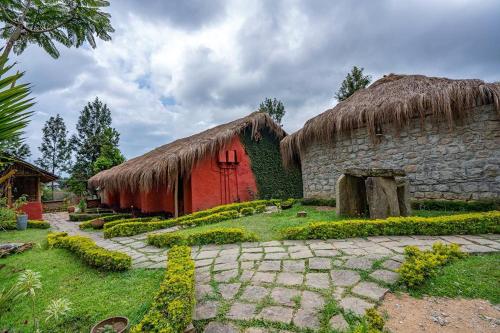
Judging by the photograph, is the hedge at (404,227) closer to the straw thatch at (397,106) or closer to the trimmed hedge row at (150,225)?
the straw thatch at (397,106)

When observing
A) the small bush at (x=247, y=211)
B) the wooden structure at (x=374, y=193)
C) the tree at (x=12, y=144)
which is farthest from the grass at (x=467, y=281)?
the small bush at (x=247, y=211)

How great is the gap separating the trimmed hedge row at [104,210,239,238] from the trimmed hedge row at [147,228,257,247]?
7.23 feet

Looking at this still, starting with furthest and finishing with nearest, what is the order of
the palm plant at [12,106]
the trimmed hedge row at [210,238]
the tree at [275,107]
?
1. the tree at [275,107]
2. the trimmed hedge row at [210,238]
3. the palm plant at [12,106]

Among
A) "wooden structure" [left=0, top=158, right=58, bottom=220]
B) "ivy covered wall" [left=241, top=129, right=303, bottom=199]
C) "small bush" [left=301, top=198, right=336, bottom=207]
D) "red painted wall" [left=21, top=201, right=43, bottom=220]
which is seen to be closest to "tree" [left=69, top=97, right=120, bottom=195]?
"wooden structure" [left=0, top=158, right=58, bottom=220]

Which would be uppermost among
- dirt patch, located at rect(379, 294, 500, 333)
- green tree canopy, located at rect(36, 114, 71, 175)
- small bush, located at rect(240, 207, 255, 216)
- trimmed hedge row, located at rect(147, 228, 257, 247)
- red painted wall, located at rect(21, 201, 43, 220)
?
green tree canopy, located at rect(36, 114, 71, 175)

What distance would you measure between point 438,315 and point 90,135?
116 feet

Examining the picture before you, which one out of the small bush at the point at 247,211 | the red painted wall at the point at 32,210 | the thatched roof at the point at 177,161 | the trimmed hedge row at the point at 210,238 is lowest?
the trimmed hedge row at the point at 210,238

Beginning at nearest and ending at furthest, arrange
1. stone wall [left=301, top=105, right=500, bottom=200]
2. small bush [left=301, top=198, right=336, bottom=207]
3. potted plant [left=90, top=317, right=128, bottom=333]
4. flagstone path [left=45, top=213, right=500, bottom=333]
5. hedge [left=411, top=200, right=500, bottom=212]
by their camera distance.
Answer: potted plant [left=90, top=317, right=128, bottom=333] → flagstone path [left=45, top=213, right=500, bottom=333] → hedge [left=411, top=200, right=500, bottom=212] → stone wall [left=301, top=105, right=500, bottom=200] → small bush [left=301, top=198, right=336, bottom=207]

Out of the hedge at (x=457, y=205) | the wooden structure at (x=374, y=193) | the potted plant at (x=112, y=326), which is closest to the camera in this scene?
the potted plant at (x=112, y=326)

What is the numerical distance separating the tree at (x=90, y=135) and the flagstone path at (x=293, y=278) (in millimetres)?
27702

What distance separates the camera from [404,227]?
15.7ft

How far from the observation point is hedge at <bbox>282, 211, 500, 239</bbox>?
462cm

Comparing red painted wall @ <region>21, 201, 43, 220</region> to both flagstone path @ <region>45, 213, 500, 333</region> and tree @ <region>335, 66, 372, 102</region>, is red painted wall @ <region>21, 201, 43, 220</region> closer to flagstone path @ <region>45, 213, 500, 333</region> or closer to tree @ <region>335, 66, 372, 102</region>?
flagstone path @ <region>45, 213, 500, 333</region>

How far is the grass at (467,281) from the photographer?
271cm
